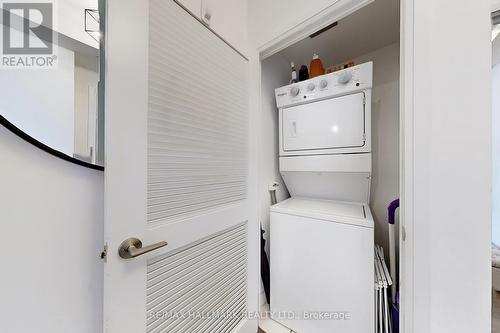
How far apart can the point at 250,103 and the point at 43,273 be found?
132 centimetres

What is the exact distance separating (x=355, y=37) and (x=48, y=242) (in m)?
2.42

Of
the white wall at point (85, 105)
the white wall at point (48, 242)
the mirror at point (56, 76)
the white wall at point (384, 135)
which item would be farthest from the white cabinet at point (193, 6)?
the white wall at point (384, 135)

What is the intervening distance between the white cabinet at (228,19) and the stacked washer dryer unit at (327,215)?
2.09 ft

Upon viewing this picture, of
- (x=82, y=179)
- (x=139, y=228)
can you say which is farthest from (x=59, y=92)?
(x=139, y=228)

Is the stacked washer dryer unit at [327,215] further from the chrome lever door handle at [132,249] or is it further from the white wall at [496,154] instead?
the chrome lever door handle at [132,249]

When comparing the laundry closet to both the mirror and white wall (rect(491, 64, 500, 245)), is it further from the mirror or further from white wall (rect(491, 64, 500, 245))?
the mirror

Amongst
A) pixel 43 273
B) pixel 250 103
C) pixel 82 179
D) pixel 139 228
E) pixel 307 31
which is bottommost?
pixel 43 273

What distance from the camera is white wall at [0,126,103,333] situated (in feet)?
1.85

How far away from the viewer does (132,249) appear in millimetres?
666

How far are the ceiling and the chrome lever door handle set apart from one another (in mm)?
2021

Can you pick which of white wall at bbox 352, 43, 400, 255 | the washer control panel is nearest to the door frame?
the washer control panel

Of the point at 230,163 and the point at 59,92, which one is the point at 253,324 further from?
the point at 59,92

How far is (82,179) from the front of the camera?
2.31 feet

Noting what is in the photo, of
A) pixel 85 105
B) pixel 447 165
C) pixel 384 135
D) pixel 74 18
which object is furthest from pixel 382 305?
pixel 74 18
